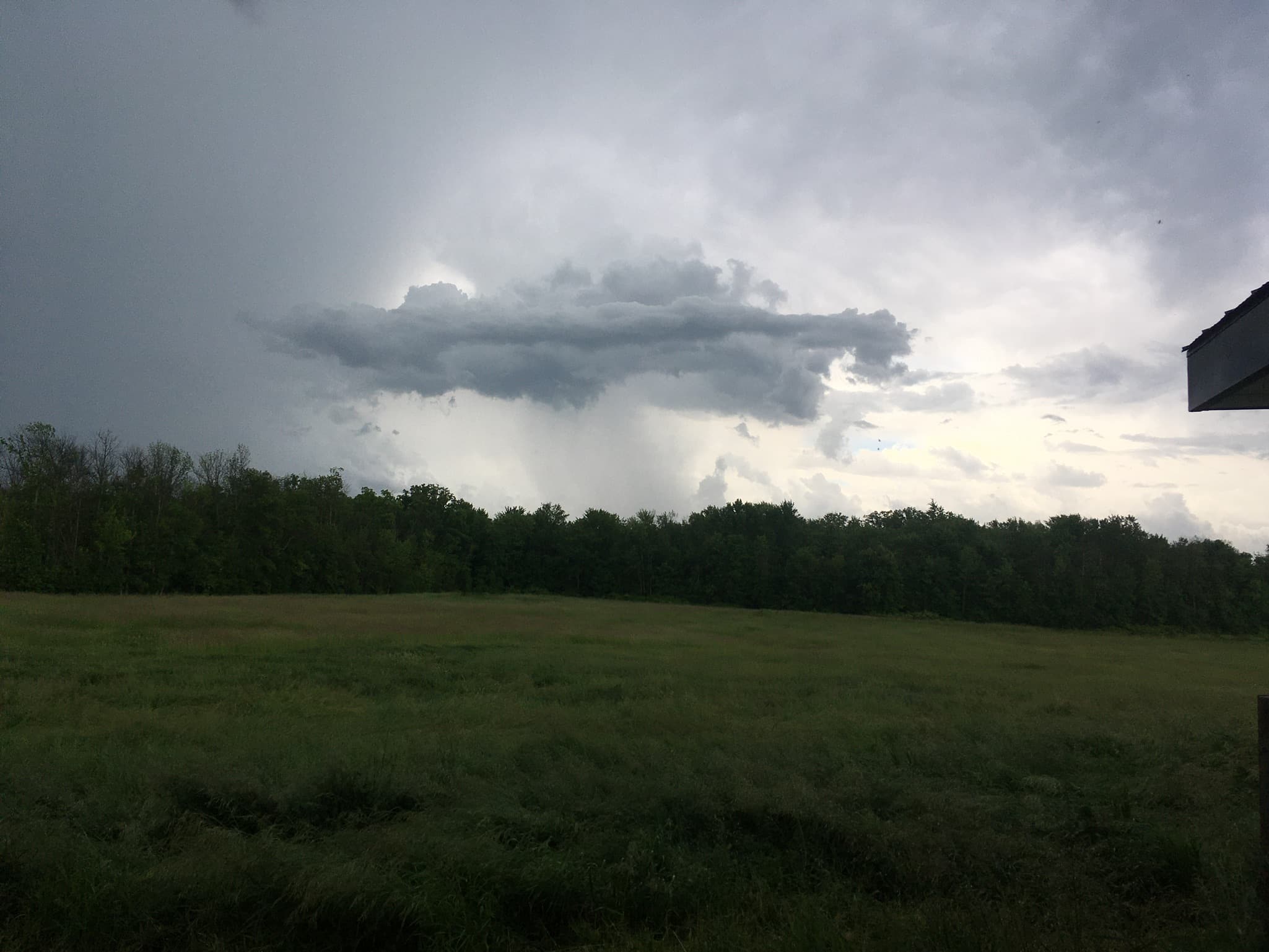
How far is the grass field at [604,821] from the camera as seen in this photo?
19.5 ft

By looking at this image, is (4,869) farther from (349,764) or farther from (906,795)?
(906,795)

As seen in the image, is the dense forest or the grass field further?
the dense forest

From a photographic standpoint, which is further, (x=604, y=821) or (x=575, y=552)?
(x=575, y=552)

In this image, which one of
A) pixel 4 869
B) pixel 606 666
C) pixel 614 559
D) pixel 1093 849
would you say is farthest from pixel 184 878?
pixel 614 559

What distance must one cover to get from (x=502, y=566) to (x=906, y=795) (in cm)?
10009

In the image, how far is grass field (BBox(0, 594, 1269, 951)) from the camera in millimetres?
5953

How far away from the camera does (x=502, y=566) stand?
106 meters

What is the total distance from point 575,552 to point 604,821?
95727mm

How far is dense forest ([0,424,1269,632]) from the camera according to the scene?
6569 cm

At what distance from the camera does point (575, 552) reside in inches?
4060

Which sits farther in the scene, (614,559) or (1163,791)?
(614,559)

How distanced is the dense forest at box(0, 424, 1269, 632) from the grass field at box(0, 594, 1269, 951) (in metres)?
57.2

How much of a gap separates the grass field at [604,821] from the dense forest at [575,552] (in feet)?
188

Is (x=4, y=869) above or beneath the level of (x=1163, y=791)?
beneath
